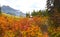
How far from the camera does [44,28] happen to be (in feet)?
81.0

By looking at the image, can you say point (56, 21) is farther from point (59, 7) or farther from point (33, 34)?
point (33, 34)

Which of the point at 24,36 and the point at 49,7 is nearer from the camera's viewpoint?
the point at 24,36

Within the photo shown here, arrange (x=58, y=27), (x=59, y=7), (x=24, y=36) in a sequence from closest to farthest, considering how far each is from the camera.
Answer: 1. (x=24, y=36)
2. (x=58, y=27)
3. (x=59, y=7)

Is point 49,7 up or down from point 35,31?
up

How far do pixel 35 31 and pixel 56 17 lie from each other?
351cm

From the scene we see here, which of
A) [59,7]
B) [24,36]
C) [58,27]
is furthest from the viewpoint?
[59,7]

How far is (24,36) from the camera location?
70.7ft

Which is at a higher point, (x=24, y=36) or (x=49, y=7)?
(x=49, y=7)

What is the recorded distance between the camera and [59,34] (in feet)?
72.5

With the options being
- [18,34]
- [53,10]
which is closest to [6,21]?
[18,34]

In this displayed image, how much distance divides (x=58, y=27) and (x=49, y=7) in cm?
306

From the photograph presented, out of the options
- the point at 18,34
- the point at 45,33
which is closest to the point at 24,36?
the point at 18,34

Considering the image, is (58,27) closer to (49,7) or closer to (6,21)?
(49,7)

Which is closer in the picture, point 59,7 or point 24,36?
point 24,36
